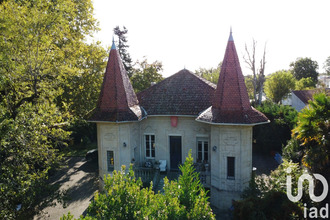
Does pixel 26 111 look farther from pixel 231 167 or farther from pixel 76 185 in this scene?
pixel 231 167

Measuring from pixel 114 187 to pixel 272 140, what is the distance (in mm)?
20961

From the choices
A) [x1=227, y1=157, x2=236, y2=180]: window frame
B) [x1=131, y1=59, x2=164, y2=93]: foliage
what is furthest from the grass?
[x1=227, y1=157, x2=236, y2=180]: window frame

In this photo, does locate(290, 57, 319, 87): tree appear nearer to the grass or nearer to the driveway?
the grass

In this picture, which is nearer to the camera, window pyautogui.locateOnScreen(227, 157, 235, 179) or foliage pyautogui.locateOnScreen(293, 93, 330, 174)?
foliage pyautogui.locateOnScreen(293, 93, 330, 174)

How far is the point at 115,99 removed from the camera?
1555 cm

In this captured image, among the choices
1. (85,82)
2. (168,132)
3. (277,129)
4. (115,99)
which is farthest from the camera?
(277,129)

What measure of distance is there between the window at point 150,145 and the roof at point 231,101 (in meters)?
4.45

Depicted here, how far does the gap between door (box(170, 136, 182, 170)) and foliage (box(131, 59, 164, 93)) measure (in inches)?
622

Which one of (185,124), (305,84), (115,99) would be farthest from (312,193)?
Result: (305,84)

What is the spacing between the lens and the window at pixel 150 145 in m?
17.8

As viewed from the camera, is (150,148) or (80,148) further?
(80,148)

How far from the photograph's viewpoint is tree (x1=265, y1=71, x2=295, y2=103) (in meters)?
44.3

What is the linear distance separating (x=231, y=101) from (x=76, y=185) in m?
13.5

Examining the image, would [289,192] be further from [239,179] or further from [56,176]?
[56,176]
